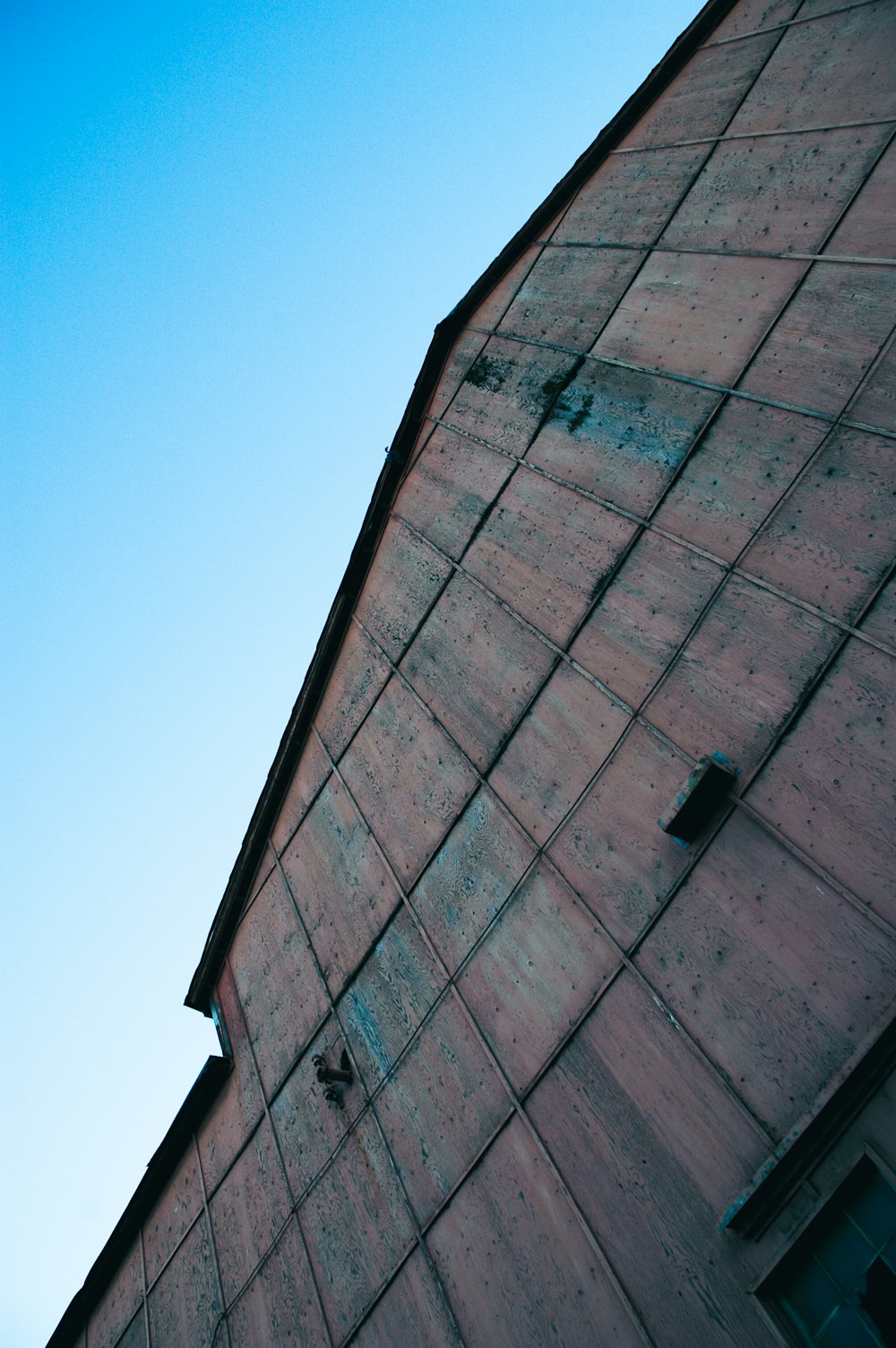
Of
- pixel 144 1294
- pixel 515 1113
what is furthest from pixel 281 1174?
pixel 515 1113

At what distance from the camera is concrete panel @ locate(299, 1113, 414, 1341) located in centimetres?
761

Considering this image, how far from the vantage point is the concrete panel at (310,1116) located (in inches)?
352

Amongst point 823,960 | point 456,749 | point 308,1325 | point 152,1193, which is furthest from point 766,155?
point 152,1193

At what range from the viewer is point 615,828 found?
6.88m

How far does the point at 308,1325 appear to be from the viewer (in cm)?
817

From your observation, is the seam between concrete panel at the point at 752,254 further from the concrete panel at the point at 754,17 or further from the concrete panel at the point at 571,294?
the concrete panel at the point at 754,17

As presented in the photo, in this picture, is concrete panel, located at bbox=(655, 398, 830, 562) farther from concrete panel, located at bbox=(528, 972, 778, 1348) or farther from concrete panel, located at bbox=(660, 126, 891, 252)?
concrete panel, located at bbox=(528, 972, 778, 1348)

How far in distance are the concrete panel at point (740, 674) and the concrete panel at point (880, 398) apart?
158 cm

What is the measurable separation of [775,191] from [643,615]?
4980 mm

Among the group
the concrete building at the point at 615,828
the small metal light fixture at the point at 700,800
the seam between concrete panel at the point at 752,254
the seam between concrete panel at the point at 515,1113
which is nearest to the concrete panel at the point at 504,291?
the concrete building at the point at 615,828

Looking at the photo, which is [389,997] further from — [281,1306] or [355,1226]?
[281,1306]

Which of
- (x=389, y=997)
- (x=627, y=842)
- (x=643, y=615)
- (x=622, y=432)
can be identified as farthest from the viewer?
(x=389, y=997)

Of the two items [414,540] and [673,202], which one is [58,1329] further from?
[673,202]

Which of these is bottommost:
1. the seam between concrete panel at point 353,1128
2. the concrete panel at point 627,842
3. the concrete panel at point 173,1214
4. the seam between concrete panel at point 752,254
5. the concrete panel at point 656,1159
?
the concrete panel at point 173,1214
